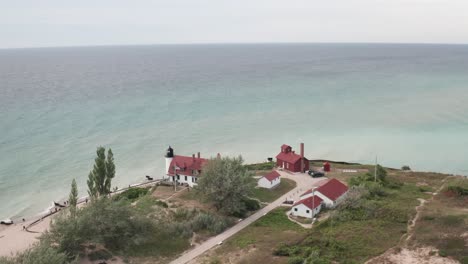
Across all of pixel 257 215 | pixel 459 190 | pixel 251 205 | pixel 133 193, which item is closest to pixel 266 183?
pixel 251 205

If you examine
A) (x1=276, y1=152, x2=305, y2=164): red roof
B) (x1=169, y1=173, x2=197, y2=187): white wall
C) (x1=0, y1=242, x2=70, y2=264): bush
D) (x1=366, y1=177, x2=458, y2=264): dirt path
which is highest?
(x1=0, y1=242, x2=70, y2=264): bush

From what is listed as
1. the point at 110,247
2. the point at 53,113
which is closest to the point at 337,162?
the point at 110,247

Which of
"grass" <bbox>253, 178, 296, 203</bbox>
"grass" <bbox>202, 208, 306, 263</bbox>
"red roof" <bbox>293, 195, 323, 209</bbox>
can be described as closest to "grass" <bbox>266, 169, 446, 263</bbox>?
"grass" <bbox>202, 208, 306, 263</bbox>

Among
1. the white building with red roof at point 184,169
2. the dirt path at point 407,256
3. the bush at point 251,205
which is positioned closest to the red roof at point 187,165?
the white building with red roof at point 184,169

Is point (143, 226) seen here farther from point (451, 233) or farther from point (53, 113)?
point (53, 113)

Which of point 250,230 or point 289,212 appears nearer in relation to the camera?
point 250,230

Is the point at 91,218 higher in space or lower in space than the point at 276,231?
higher

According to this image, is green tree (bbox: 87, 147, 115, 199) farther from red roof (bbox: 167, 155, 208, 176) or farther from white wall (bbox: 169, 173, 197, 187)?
white wall (bbox: 169, 173, 197, 187)

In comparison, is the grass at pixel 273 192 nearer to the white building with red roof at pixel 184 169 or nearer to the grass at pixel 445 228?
the white building with red roof at pixel 184 169
